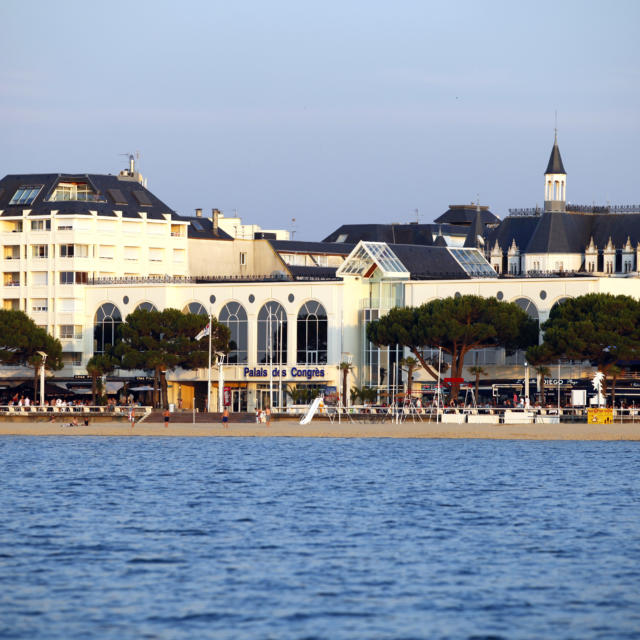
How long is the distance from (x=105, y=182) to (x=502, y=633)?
5293 inches

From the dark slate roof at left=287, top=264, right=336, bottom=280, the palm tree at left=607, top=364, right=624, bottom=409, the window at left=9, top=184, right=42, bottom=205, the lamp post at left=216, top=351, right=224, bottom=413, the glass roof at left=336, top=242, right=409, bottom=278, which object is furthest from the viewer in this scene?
the dark slate roof at left=287, top=264, right=336, bottom=280

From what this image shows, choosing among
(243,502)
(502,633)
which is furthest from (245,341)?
(502,633)

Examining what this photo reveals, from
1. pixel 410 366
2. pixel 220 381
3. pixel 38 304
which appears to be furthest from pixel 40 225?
pixel 410 366

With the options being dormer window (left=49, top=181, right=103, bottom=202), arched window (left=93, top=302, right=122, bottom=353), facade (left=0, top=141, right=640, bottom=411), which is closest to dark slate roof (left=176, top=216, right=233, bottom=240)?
facade (left=0, top=141, right=640, bottom=411)

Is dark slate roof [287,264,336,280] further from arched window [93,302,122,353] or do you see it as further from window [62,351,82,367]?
window [62,351,82,367]

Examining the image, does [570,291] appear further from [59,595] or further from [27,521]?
[59,595]

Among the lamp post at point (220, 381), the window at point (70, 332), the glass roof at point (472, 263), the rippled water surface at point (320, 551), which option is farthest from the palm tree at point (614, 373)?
the window at point (70, 332)

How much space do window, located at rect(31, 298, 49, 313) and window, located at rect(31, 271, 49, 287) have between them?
148cm

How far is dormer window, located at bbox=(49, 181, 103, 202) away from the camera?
160500 millimetres

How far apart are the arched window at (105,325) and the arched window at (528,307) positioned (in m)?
37.7

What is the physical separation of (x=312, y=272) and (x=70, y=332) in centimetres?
3361

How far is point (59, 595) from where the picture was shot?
3869cm

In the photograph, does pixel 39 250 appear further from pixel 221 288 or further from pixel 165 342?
pixel 165 342

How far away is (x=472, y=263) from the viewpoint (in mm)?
150125
